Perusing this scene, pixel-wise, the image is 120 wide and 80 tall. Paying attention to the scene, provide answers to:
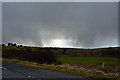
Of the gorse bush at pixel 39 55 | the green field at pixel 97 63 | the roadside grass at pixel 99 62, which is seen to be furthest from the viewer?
the gorse bush at pixel 39 55

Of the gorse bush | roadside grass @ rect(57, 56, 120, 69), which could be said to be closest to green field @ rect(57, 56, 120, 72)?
roadside grass @ rect(57, 56, 120, 69)

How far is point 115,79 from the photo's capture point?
13984mm

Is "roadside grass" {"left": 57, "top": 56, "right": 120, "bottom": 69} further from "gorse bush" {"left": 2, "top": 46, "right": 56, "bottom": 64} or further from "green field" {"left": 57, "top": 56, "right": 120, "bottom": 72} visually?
"gorse bush" {"left": 2, "top": 46, "right": 56, "bottom": 64}

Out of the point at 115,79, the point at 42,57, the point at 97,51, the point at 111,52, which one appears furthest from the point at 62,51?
the point at 115,79

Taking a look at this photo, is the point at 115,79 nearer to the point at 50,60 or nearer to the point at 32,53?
the point at 50,60

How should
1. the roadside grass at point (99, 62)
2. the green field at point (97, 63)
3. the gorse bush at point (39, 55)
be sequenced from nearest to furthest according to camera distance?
the green field at point (97, 63), the roadside grass at point (99, 62), the gorse bush at point (39, 55)

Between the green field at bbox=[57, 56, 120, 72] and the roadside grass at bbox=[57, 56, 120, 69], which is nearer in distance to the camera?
the green field at bbox=[57, 56, 120, 72]

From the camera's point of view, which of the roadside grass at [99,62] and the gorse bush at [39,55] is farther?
the gorse bush at [39,55]

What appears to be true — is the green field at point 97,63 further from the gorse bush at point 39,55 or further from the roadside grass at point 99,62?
the gorse bush at point 39,55

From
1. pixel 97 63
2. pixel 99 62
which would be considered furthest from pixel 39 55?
pixel 99 62

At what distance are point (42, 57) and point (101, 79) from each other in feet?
74.6

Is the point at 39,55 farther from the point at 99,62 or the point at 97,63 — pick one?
the point at 99,62

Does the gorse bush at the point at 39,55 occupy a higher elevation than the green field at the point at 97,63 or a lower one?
higher

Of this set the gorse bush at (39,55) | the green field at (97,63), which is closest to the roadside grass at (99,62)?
the green field at (97,63)
